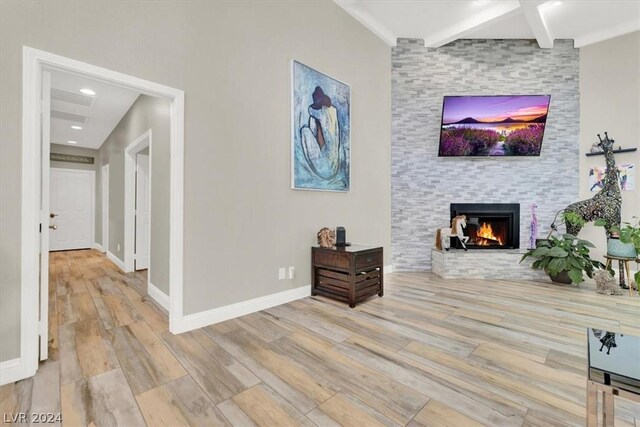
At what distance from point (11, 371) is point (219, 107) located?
2276 mm

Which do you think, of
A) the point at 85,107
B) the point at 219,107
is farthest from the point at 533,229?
the point at 85,107

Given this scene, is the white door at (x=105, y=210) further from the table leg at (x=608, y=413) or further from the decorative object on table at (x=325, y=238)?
the table leg at (x=608, y=413)

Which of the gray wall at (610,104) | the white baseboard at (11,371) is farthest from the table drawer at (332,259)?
the gray wall at (610,104)

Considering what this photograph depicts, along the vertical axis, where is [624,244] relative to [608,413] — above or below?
above

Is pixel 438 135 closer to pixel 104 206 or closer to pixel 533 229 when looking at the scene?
pixel 533 229

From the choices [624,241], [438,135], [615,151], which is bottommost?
[624,241]

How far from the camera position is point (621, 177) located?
4.23m

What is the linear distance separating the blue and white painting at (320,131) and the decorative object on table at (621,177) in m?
3.77

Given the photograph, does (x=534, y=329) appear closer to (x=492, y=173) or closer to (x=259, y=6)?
(x=492, y=173)

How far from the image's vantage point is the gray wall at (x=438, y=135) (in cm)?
466

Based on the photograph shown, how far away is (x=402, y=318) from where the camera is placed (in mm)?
2727

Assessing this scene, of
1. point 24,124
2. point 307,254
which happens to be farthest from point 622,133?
point 24,124

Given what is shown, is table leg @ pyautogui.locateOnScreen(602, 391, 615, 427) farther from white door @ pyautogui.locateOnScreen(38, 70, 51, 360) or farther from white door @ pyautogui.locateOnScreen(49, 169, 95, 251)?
white door @ pyautogui.locateOnScreen(49, 169, 95, 251)

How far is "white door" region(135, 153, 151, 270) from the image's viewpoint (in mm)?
4660
